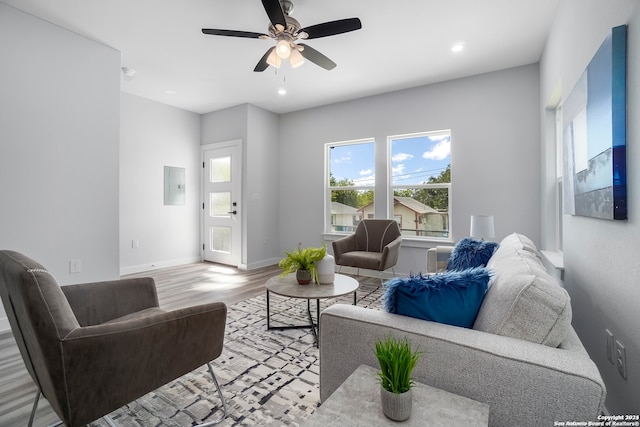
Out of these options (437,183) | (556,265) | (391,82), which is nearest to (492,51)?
(391,82)

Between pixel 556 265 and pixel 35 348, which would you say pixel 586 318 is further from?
pixel 35 348

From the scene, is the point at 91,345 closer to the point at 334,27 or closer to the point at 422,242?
the point at 334,27

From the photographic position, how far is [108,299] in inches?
68.4

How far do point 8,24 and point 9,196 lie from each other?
1505 mm

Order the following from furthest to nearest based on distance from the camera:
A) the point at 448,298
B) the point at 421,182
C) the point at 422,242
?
the point at 421,182 → the point at 422,242 → the point at 448,298

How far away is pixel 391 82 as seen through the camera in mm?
4117

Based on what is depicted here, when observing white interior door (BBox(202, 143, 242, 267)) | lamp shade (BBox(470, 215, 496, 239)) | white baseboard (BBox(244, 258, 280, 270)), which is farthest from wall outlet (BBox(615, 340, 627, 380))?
white interior door (BBox(202, 143, 242, 267))

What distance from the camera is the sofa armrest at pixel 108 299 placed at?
5.35 ft

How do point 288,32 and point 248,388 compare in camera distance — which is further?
point 288,32

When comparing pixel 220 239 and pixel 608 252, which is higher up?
pixel 608 252

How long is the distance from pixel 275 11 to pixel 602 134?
2123 millimetres

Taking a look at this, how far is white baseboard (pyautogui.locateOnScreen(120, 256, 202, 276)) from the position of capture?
4543 millimetres

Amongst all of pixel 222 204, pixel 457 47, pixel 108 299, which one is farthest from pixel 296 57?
pixel 222 204

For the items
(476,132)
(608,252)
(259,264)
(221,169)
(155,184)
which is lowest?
(259,264)
